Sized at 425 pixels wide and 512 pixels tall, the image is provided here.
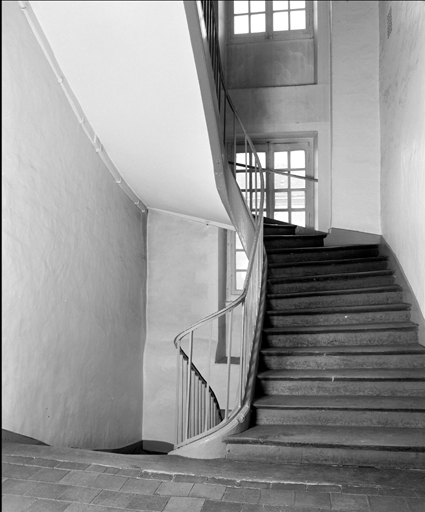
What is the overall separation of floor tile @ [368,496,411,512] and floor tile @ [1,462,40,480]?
178 cm

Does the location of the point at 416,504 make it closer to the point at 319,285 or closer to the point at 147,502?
the point at 147,502

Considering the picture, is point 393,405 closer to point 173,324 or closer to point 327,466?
point 327,466

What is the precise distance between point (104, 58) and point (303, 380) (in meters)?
2.69

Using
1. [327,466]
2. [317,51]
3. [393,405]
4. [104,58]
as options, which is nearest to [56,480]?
[327,466]

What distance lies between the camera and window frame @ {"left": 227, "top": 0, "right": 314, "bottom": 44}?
23.2 ft

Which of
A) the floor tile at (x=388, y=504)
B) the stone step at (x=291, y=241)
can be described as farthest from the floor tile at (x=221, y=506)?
the stone step at (x=291, y=241)

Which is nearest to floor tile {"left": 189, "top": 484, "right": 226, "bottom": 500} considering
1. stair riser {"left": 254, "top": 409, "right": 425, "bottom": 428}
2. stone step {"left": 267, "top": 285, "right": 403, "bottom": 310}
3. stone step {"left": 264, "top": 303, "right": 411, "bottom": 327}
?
stair riser {"left": 254, "top": 409, "right": 425, "bottom": 428}

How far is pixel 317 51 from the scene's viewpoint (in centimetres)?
689

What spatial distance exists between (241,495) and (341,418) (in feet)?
3.85

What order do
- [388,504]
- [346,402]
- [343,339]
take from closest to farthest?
[388,504] → [346,402] → [343,339]

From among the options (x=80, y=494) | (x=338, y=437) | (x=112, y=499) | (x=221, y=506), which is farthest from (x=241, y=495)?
(x=338, y=437)

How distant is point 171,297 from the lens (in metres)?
6.28

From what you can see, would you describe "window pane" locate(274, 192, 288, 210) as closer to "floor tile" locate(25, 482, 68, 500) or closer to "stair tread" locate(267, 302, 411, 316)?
"stair tread" locate(267, 302, 411, 316)

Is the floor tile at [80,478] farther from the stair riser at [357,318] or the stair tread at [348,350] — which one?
the stair riser at [357,318]
